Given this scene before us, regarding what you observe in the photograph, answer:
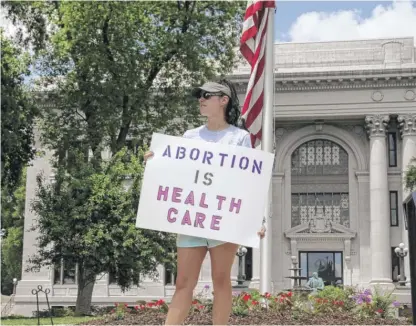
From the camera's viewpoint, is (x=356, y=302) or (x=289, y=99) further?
(x=289, y=99)

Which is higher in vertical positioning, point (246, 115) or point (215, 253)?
point (246, 115)

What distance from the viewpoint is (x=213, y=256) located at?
5.36 metres

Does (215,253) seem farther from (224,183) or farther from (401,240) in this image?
(401,240)

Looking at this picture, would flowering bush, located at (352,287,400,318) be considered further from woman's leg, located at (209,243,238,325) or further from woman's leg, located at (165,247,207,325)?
woman's leg, located at (165,247,207,325)

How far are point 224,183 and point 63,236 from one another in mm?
20202

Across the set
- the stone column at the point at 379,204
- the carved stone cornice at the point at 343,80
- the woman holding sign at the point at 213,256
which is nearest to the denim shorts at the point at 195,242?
the woman holding sign at the point at 213,256

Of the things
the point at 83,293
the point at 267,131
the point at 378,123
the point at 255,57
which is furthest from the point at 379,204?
the point at 267,131

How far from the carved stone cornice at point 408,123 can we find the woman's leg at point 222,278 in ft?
124

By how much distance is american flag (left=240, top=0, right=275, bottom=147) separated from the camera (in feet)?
46.3

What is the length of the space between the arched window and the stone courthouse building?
61 mm

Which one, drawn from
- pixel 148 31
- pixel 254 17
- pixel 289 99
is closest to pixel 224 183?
pixel 254 17

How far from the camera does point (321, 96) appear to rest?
4203cm

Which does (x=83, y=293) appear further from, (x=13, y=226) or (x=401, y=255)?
(x=13, y=226)

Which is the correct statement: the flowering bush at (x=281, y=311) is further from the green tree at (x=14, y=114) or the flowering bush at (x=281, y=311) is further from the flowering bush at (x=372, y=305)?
the green tree at (x=14, y=114)
